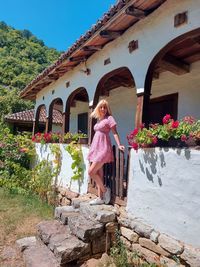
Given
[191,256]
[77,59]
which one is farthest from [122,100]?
[191,256]

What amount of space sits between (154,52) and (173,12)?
0.63 metres

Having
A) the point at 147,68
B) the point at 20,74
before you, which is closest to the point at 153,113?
the point at 147,68

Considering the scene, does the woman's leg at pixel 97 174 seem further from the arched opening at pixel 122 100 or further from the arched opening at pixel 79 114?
the arched opening at pixel 79 114

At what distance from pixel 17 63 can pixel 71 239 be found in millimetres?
47024

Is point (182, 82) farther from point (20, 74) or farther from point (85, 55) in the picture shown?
point (20, 74)

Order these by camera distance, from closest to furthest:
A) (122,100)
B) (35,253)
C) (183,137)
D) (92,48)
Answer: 1. (183,137)
2. (35,253)
3. (92,48)
4. (122,100)

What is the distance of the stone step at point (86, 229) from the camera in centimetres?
424

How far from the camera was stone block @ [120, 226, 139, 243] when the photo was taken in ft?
13.7

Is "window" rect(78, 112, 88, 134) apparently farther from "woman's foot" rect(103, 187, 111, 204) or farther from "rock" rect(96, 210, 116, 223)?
"rock" rect(96, 210, 116, 223)

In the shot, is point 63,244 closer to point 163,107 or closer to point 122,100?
point 163,107

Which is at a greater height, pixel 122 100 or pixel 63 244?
pixel 122 100

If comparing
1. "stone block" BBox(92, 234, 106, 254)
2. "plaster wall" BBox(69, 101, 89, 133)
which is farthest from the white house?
"plaster wall" BBox(69, 101, 89, 133)

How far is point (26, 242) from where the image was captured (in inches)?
186

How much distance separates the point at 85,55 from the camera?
6.92m
